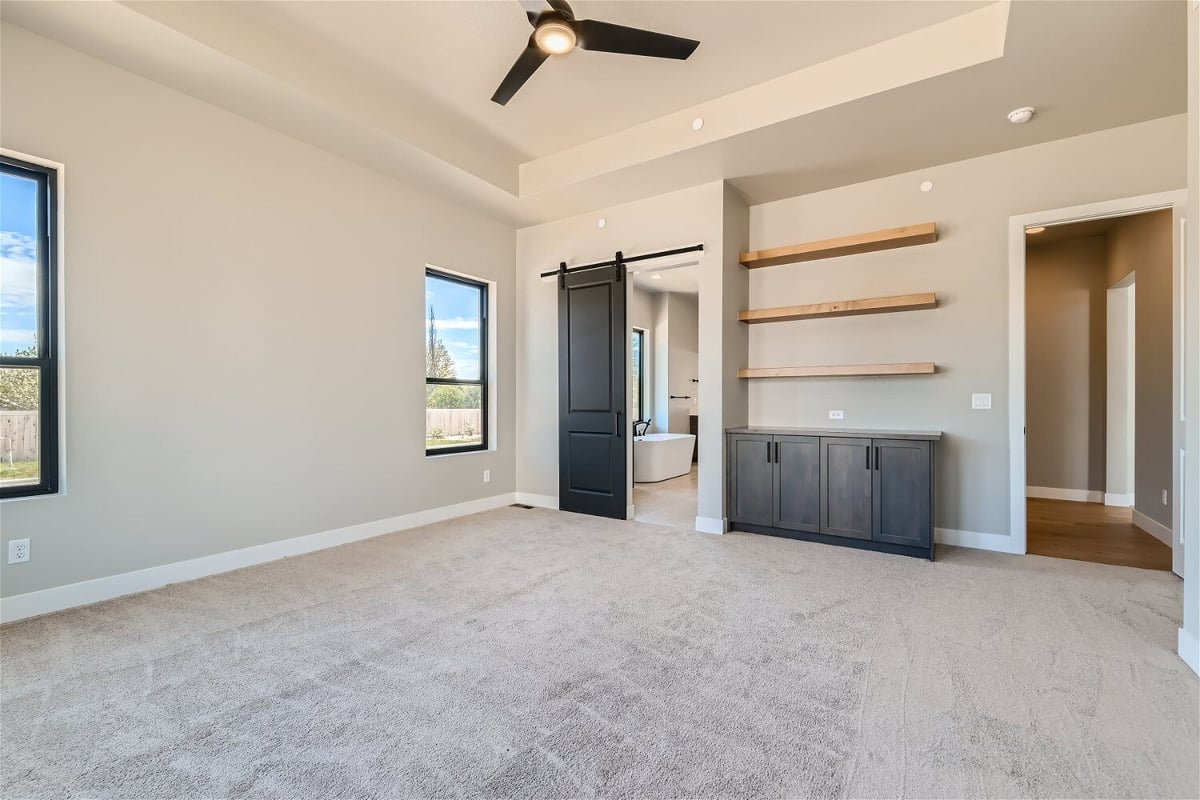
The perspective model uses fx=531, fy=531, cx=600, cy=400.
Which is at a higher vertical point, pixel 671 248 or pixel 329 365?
pixel 671 248

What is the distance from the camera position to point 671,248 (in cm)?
455

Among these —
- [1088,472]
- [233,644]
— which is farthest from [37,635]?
[1088,472]

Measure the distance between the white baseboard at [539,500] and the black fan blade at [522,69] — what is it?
3.52 meters

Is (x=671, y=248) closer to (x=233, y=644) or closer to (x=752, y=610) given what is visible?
(x=752, y=610)

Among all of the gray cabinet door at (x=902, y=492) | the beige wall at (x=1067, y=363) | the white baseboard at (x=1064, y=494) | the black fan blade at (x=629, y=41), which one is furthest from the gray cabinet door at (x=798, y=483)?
the white baseboard at (x=1064, y=494)

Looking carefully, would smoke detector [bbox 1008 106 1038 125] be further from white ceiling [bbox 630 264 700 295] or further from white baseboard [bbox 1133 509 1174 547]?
white ceiling [bbox 630 264 700 295]

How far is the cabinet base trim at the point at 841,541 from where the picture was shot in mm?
3621

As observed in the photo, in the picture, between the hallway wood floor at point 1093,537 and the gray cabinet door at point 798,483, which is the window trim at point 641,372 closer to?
the gray cabinet door at point 798,483

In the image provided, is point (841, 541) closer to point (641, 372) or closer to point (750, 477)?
point (750, 477)

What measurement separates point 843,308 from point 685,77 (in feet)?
6.68

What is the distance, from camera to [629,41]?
101 inches

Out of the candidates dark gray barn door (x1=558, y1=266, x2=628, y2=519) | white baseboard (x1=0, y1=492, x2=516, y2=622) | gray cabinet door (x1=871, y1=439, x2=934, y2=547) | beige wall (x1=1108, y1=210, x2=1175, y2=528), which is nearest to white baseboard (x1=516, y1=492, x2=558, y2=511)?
dark gray barn door (x1=558, y1=266, x2=628, y2=519)

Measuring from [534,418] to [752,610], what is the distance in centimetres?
322

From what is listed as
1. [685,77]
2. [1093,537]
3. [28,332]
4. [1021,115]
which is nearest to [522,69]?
[685,77]
